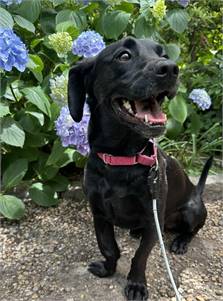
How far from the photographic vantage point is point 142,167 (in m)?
2.42

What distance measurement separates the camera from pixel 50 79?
3.21 meters

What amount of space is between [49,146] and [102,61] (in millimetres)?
1322

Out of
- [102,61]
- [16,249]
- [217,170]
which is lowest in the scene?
[16,249]

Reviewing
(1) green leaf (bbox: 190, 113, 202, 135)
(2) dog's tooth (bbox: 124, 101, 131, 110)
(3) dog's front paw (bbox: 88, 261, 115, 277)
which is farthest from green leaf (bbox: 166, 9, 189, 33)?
(3) dog's front paw (bbox: 88, 261, 115, 277)

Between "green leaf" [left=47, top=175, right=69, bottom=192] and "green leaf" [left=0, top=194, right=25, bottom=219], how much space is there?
29 centimetres

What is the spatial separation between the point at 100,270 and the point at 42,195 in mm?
777

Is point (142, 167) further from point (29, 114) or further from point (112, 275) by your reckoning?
point (29, 114)

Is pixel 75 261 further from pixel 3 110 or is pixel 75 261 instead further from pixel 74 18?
pixel 74 18

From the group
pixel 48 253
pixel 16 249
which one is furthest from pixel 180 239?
pixel 16 249

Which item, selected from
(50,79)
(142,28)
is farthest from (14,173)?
(142,28)

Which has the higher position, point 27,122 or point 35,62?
point 35,62

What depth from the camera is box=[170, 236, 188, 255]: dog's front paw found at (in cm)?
303

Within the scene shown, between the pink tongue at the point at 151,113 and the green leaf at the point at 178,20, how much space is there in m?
1.43

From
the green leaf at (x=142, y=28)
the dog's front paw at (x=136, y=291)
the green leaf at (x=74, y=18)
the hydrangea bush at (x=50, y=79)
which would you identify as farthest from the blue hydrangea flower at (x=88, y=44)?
the dog's front paw at (x=136, y=291)
